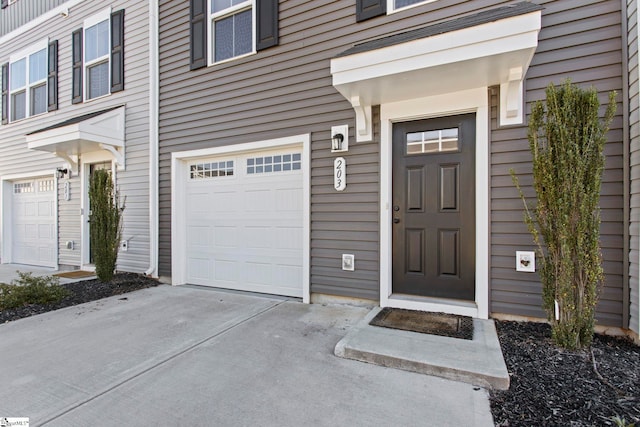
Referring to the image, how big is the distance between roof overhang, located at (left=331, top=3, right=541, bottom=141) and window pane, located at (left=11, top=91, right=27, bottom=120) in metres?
7.96

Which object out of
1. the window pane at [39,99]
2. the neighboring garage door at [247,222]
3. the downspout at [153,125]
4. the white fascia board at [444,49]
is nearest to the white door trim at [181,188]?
the neighboring garage door at [247,222]

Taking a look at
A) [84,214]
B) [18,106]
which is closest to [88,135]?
[84,214]

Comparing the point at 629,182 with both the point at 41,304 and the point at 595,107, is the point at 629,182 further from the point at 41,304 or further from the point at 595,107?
the point at 41,304

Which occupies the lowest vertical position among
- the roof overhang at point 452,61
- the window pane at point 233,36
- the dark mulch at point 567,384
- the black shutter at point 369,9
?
the dark mulch at point 567,384

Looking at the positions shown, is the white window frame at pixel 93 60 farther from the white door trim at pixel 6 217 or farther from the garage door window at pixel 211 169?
the white door trim at pixel 6 217

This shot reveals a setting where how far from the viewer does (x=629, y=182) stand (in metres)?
2.48

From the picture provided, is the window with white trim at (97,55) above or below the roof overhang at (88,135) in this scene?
above

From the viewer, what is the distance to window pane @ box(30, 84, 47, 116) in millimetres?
6629

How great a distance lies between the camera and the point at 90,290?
4.41 m

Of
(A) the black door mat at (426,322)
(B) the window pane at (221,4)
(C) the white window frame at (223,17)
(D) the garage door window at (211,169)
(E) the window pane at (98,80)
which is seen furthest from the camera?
(E) the window pane at (98,80)

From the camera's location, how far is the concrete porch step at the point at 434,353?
2.01 metres

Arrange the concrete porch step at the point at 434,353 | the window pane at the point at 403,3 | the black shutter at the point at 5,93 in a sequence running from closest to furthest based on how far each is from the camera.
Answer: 1. the concrete porch step at the point at 434,353
2. the window pane at the point at 403,3
3. the black shutter at the point at 5,93

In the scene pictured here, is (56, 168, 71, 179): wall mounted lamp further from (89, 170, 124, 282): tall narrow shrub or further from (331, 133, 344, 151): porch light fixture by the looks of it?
(331, 133, 344, 151): porch light fixture

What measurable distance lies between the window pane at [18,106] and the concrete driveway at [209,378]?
244 inches
